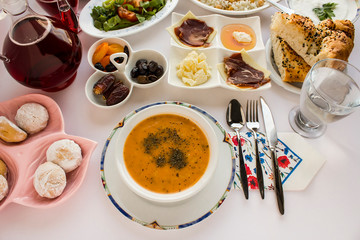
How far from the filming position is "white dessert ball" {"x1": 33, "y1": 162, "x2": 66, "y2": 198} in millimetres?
1048

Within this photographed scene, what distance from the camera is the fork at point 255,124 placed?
115 centimetres

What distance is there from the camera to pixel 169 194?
1.04 meters

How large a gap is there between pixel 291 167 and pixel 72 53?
3.86ft

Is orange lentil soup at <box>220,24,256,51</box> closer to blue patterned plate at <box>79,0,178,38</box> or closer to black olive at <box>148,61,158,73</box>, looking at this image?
blue patterned plate at <box>79,0,178,38</box>

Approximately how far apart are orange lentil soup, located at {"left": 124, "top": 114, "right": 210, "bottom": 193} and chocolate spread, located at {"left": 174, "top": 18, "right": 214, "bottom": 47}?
0.59 meters

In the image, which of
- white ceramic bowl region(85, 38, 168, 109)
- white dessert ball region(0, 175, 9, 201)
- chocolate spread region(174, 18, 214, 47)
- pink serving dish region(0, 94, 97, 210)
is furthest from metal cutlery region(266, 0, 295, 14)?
white dessert ball region(0, 175, 9, 201)

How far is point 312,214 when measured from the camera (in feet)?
3.69

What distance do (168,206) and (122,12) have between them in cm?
121

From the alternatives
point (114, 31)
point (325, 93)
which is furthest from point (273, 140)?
point (114, 31)

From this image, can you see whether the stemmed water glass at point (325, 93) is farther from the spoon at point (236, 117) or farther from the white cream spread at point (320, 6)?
the white cream spread at point (320, 6)

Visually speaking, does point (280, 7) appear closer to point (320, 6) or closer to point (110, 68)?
point (320, 6)

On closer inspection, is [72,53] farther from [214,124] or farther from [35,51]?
[214,124]

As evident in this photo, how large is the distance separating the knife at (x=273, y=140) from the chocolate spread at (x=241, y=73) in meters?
0.10

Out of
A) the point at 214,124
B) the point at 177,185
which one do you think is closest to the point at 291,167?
the point at 214,124
